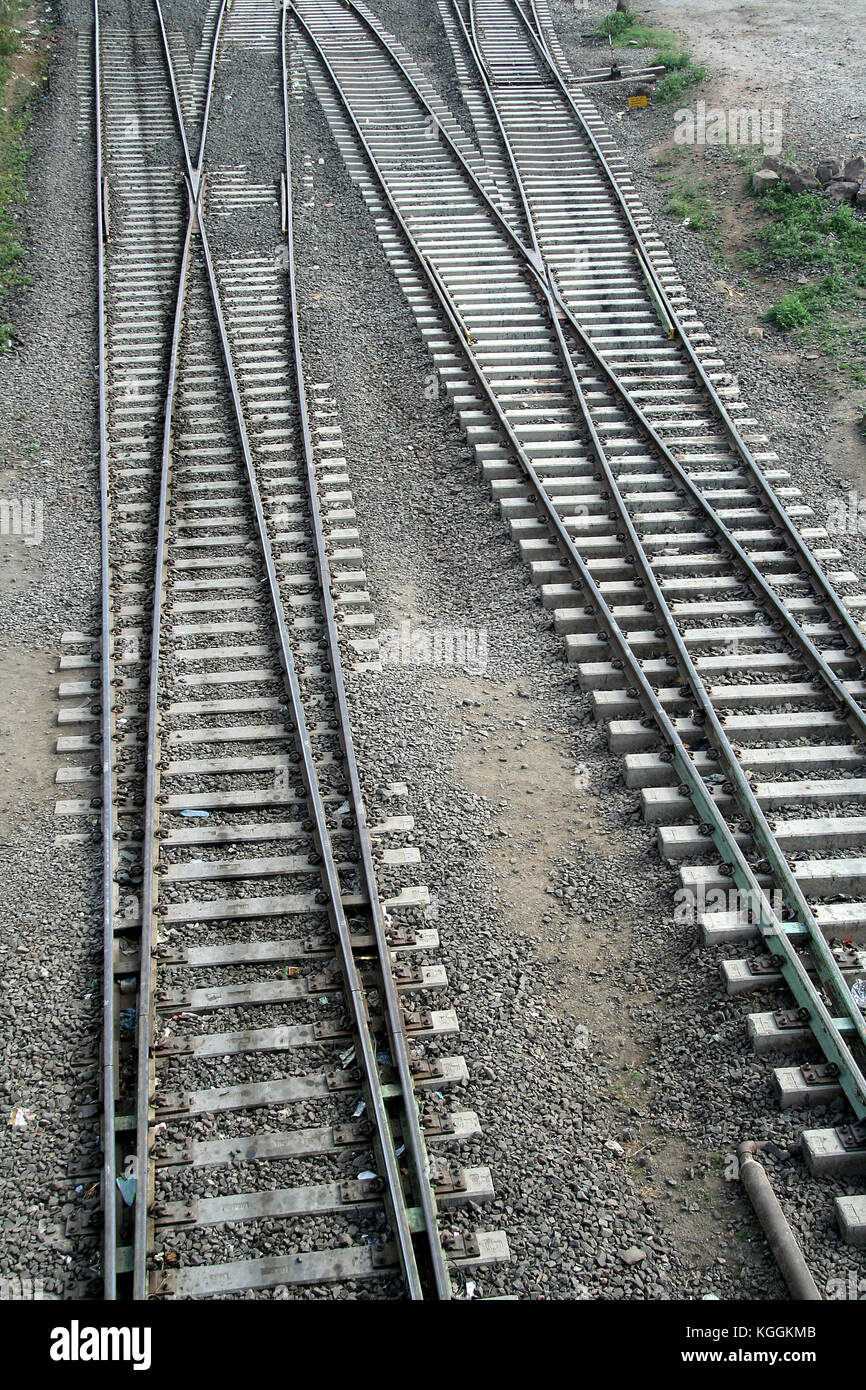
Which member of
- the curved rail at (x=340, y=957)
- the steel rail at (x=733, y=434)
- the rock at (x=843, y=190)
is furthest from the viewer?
the rock at (x=843, y=190)

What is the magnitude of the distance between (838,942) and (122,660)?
18.1ft

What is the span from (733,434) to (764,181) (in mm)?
7116

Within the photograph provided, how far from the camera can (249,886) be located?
278 inches

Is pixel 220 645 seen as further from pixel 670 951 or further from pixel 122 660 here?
pixel 670 951

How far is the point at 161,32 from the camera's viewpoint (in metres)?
21.4

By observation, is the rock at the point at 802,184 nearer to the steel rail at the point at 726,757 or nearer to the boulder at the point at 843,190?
the boulder at the point at 843,190

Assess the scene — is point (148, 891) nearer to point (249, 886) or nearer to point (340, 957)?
point (249, 886)

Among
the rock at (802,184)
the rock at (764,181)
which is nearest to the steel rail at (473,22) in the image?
the rock at (764,181)

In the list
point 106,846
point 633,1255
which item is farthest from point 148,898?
point 633,1255

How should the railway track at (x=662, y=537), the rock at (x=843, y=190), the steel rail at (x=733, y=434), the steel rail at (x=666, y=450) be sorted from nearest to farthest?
the railway track at (x=662, y=537)
the steel rail at (x=666, y=450)
the steel rail at (x=733, y=434)
the rock at (x=843, y=190)

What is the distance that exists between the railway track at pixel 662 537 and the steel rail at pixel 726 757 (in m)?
Answer: 0.02

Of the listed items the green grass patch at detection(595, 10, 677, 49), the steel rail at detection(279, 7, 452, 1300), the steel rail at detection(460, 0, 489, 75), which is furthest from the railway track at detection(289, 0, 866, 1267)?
the green grass patch at detection(595, 10, 677, 49)

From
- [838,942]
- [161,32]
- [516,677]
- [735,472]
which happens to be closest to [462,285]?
[735,472]

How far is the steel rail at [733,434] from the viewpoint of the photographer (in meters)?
8.96
